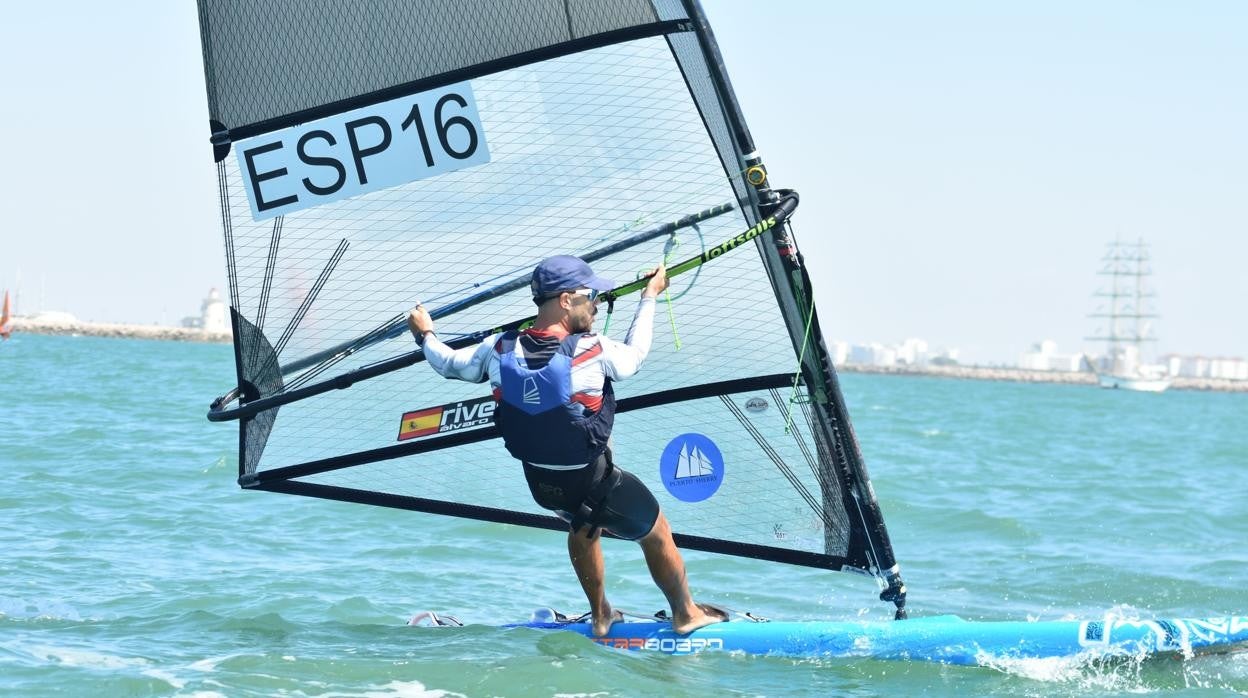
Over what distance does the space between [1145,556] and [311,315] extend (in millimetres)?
6683

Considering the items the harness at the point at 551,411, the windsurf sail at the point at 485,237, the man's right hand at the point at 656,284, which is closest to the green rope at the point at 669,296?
the windsurf sail at the point at 485,237

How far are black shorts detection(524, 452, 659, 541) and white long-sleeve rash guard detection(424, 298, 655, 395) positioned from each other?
1.14 feet

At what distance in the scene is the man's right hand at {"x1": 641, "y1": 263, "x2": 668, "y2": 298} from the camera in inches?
197

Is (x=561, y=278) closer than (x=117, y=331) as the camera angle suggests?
Yes

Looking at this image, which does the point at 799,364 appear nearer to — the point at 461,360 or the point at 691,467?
the point at 691,467

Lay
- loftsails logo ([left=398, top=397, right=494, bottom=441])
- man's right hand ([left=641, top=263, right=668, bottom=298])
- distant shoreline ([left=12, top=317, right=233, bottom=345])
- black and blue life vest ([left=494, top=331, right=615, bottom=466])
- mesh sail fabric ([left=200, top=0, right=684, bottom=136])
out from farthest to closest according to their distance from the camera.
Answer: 1. distant shoreline ([left=12, top=317, right=233, bottom=345])
2. loftsails logo ([left=398, top=397, right=494, bottom=441])
3. mesh sail fabric ([left=200, top=0, right=684, bottom=136])
4. man's right hand ([left=641, top=263, right=668, bottom=298])
5. black and blue life vest ([left=494, top=331, right=615, bottom=466])

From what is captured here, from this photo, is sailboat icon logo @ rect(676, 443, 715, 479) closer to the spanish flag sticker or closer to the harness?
the harness

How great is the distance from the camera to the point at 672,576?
17.9 ft

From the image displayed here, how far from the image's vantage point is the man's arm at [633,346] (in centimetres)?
481

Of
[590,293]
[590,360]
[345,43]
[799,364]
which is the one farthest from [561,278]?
[345,43]

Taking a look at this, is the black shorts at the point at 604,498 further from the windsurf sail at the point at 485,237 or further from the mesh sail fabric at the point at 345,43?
Answer: the mesh sail fabric at the point at 345,43

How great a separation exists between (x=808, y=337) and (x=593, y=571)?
4.07ft

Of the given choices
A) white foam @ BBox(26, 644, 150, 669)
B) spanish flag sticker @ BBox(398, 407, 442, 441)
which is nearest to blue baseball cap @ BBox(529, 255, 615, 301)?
spanish flag sticker @ BBox(398, 407, 442, 441)

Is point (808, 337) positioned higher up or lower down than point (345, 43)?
lower down
